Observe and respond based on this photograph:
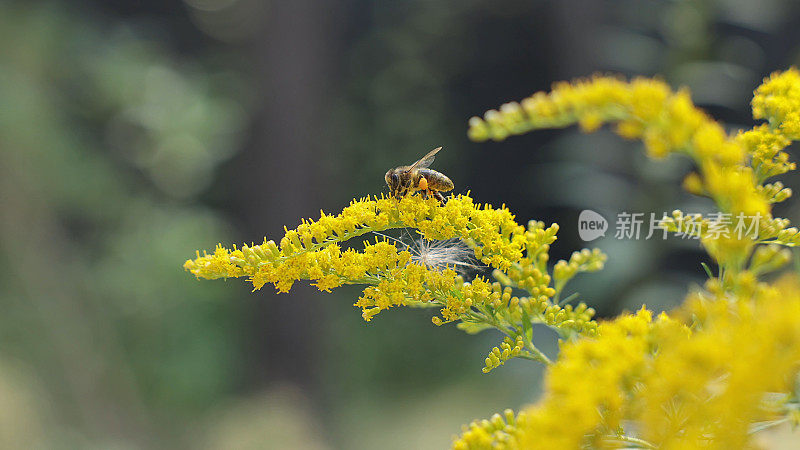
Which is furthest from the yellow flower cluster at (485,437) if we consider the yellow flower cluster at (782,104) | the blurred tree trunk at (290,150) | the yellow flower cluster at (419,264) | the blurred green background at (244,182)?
the blurred tree trunk at (290,150)

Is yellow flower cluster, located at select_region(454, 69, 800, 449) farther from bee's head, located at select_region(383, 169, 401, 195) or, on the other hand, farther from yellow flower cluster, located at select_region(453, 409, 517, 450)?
bee's head, located at select_region(383, 169, 401, 195)

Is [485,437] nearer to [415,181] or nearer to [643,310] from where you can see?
[643,310]

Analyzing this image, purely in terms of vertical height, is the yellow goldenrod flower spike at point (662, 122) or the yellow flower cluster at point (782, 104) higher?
the yellow flower cluster at point (782, 104)

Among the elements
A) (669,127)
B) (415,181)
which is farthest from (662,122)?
(415,181)

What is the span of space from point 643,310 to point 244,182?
4798mm

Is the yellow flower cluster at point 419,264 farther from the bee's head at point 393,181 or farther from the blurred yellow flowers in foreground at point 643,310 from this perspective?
the bee's head at point 393,181

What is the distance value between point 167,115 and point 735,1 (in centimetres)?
340

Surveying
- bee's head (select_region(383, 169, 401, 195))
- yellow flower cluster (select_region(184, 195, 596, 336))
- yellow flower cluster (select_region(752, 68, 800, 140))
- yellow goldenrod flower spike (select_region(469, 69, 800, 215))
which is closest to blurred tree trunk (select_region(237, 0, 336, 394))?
bee's head (select_region(383, 169, 401, 195))

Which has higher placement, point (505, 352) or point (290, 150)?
point (290, 150)

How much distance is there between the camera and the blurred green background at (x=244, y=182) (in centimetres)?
Answer: 396

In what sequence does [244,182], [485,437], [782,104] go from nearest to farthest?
[485,437] → [782,104] → [244,182]

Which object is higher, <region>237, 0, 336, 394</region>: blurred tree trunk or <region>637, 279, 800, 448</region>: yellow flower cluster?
<region>237, 0, 336, 394</region>: blurred tree trunk

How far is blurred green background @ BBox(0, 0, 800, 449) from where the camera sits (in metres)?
3.96

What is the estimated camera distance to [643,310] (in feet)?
1.86
